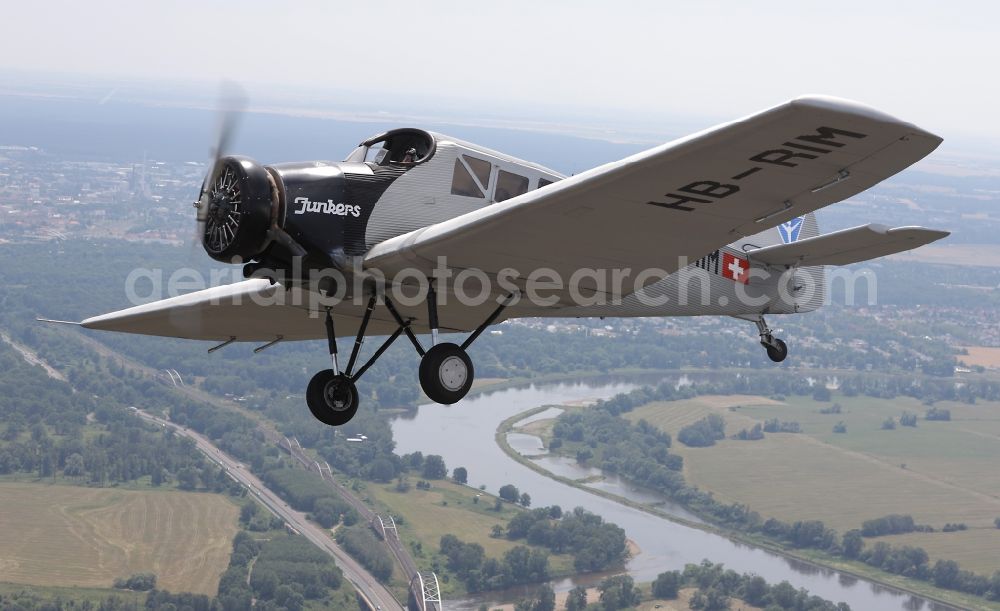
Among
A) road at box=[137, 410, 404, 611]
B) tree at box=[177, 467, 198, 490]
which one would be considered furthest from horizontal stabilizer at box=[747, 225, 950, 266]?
tree at box=[177, 467, 198, 490]

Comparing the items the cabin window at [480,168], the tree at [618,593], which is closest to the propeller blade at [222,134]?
the cabin window at [480,168]

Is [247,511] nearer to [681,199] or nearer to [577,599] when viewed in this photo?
[577,599]

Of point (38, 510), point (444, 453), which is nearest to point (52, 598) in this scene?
point (38, 510)

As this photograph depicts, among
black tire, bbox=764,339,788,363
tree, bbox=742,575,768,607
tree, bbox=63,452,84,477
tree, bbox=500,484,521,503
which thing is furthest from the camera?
tree, bbox=63,452,84,477

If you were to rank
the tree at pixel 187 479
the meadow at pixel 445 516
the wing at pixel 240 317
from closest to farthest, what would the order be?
the wing at pixel 240 317, the meadow at pixel 445 516, the tree at pixel 187 479

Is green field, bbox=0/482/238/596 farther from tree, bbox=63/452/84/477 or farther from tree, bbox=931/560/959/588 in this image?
tree, bbox=931/560/959/588

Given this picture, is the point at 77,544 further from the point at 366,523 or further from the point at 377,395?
the point at 377,395

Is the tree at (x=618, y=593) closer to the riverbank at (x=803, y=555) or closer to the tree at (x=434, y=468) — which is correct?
the riverbank at (x=803, y=555)
